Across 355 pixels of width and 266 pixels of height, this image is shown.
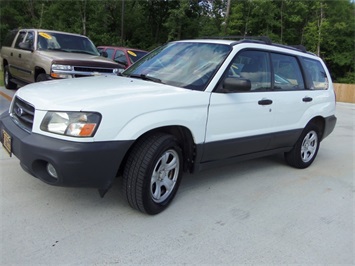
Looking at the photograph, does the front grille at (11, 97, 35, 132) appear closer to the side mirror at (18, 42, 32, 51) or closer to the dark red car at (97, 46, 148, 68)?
the side mirror at (18, 42, 32, 51)

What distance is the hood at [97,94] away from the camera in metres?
3.05

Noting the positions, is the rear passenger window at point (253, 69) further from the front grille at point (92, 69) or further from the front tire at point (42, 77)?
the front tire at point (42, 77)

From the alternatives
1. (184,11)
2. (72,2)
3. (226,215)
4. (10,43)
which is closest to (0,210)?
(226,215)

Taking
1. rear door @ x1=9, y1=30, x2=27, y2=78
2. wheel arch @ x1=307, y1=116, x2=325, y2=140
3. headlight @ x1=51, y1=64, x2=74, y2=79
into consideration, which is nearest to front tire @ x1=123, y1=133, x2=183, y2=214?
wheel arch @ x1=307, y1=116, x2=325, y2=140

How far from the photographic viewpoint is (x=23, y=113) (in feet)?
11.3

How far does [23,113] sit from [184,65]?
182 centimetres

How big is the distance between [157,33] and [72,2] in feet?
36.4

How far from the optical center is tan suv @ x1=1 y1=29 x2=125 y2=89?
7.47m

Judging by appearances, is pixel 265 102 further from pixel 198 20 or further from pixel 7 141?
pixel 198 20

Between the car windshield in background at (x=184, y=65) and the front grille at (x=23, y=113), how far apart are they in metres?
1.33

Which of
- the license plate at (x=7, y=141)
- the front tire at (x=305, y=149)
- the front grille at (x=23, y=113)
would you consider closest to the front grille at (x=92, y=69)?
the front grille at (x=23, y=113)

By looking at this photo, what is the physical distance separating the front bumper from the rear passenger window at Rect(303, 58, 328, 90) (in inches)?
137

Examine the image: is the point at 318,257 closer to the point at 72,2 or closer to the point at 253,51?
the point at 253,51

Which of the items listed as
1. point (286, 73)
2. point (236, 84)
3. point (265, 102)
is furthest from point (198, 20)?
point (236, 84)
